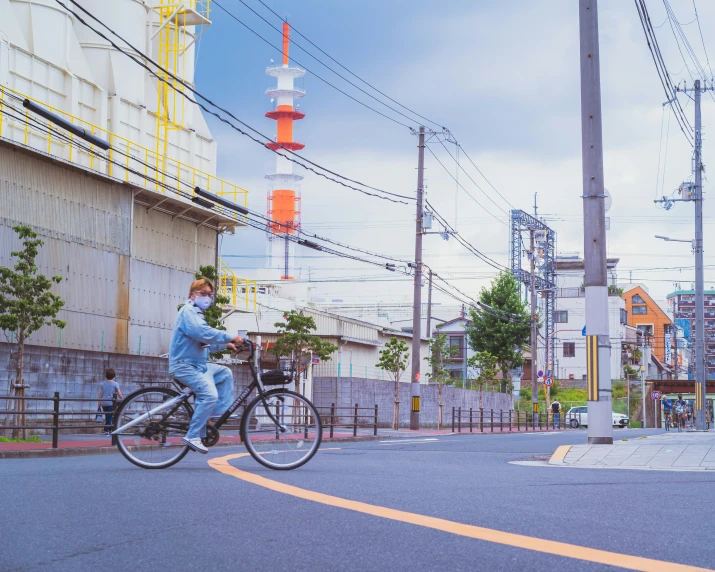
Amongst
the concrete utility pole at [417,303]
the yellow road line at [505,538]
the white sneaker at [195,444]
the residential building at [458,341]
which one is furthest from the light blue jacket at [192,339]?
the residential building at [458,341]

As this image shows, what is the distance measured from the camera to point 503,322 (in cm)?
6253

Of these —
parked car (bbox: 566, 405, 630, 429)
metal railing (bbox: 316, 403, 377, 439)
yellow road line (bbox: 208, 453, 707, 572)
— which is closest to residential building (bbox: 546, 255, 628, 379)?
parked car (bbox: 566, 405, 630, 429)

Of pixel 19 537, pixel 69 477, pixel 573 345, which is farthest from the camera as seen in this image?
pixel 573 345

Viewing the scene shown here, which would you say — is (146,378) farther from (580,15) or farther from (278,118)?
(278,118)

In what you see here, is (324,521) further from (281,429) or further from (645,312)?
(645,312)

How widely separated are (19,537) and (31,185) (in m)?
21.8

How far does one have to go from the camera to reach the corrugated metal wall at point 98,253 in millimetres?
24766

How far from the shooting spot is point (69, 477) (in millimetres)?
8039

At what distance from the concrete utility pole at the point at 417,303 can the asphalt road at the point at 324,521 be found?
2679 centimetres

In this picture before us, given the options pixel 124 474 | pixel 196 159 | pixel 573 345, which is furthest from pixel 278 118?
pixel 124 474

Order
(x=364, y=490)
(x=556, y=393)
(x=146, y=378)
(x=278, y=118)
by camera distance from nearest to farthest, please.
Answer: (x=364, y=490) → (x=146, y=378) → (x=556, y=393) → (x=278, y=118)

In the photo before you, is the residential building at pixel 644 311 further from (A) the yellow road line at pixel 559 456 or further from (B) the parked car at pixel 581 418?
(A) the yellow road line at pixel 559 456

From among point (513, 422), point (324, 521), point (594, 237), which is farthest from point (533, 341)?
point (324, 521)

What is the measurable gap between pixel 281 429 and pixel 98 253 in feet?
66.0
